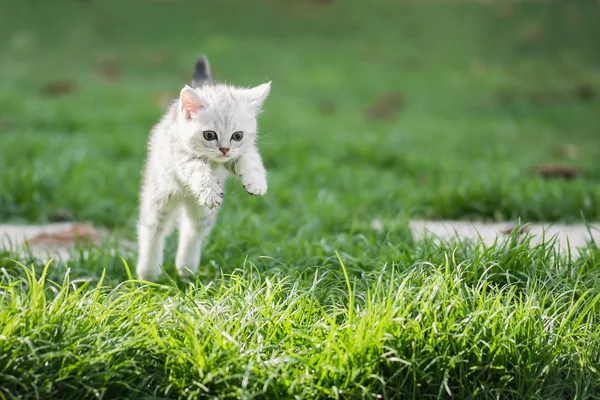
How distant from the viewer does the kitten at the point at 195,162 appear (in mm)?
3609

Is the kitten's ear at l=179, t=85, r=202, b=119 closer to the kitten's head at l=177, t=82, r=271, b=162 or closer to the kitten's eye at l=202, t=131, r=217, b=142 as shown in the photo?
the kitten's head at l=177, t=82, r=271, b=162

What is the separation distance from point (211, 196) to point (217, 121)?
36cm

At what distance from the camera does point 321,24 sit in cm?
1521

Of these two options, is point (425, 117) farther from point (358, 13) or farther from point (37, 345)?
point (37, 345)

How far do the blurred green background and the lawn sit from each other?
0.04m

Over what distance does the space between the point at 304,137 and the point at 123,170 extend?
273 cm

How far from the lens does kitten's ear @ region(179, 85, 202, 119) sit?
356 centimetres

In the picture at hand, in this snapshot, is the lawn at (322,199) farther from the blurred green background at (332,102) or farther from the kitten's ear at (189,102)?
the kitten's ear at (189,102)

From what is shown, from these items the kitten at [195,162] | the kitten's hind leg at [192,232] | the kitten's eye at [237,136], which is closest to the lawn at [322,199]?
the kitten's hind leg at [192,232]

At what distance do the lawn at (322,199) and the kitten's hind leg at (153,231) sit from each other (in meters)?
0.18

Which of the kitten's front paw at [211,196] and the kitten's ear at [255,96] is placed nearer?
the kitten's front paw at [211,196]

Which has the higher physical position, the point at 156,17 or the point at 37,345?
the point at 156,17

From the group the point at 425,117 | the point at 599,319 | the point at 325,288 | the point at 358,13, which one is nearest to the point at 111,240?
the point at 325,288

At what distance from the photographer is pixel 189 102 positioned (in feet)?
11.9
